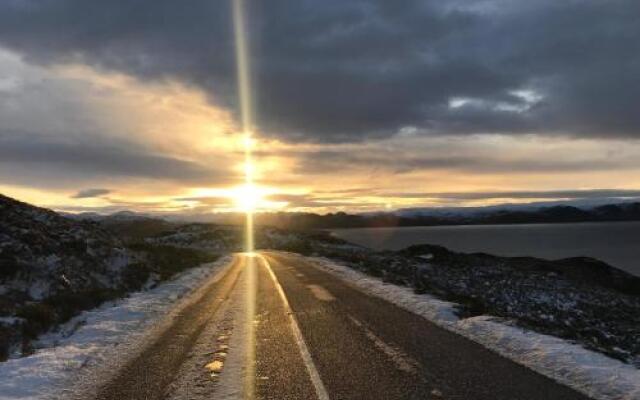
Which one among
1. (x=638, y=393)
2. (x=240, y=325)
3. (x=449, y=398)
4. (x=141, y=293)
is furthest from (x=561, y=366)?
(x=141, y=293)

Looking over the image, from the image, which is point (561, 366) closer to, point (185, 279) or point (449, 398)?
point (449, 398)

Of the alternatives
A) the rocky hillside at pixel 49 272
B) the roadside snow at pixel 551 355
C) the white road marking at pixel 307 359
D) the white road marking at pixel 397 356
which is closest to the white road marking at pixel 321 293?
the white road marking at pixel 307 359

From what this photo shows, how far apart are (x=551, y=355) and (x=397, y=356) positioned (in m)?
2.96

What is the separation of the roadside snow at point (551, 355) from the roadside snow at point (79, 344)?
315 inches

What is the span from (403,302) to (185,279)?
45.8ft

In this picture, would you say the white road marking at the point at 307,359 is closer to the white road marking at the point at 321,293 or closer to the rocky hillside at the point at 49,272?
the white road marking at the point at 321,293

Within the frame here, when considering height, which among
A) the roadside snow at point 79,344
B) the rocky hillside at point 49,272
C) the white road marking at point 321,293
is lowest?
the white road marking at point 321,293

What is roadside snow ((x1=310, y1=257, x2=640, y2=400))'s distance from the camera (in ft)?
26.0

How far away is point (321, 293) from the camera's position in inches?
808

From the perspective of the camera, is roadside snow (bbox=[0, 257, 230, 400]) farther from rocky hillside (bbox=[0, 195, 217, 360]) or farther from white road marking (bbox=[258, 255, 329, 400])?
white road marking (bbox=[258, 255, 329, 400])

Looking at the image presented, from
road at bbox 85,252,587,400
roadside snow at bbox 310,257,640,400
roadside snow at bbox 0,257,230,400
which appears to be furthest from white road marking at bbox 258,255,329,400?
roadside snow at bbox 0,257,230,400

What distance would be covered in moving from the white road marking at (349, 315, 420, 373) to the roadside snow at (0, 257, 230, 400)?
565 centimetres

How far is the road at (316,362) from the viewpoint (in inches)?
309

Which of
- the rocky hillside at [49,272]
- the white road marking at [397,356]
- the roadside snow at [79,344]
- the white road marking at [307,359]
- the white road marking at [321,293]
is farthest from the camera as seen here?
the white road marking at [321,293]
